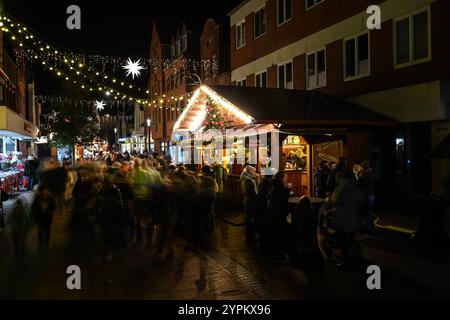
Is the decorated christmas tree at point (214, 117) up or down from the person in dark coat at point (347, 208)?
up

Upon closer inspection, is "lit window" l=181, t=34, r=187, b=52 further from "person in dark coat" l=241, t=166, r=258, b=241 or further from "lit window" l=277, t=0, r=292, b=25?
"person in dark coat" l=241, t=166, r=258, b=241

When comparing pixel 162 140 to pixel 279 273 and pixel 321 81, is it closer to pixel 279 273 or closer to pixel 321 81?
pixel 321 81

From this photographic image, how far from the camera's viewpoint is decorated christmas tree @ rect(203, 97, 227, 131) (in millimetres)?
16812

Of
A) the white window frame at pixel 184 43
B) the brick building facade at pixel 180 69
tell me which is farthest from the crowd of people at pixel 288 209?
the white window frame at pixel 184 43

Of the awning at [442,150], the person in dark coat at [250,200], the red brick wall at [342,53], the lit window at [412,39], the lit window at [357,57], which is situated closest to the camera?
the awning at [442,150]

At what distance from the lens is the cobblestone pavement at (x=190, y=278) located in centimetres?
686

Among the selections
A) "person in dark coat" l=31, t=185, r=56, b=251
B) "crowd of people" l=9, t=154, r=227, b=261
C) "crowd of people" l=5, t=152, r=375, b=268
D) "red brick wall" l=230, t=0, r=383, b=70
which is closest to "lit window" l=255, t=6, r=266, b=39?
"red brick wall" l=230, t=0, r=383, b=70

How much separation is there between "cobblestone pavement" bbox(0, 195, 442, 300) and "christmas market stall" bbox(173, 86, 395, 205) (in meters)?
5.16

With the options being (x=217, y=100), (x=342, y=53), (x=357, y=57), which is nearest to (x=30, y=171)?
(x=217, y=100)

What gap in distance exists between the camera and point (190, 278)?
305 inches

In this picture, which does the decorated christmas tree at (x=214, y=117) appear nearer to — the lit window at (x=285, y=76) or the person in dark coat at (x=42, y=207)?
the lit window at (x=285, y=76)

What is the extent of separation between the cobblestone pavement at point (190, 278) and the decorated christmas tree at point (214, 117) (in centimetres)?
760

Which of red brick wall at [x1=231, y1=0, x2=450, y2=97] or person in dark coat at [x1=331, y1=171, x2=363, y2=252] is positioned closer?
person in dark coat at [x1=331, y1=171, x2=363, y2=252]

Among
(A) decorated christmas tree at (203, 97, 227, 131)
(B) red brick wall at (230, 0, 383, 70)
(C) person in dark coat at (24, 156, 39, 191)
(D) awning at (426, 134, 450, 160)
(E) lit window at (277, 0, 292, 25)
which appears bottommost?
(C) person in dark coat at (24, 156, 39, 191)
